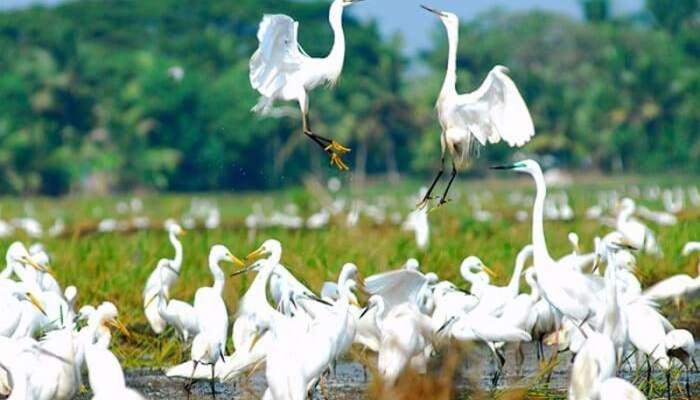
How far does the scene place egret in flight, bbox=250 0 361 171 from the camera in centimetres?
925

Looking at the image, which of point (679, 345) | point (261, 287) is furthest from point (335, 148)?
point (679, 345)

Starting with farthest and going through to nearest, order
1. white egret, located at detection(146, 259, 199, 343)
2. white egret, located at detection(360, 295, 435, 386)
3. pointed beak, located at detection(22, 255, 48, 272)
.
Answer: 1. pointed beak, located at detection(22, 255, 48, 272)
2. white egret, located at detection(146, 259, 199, 343)
3. white egret, located at detection(360, 295, 435, 386)

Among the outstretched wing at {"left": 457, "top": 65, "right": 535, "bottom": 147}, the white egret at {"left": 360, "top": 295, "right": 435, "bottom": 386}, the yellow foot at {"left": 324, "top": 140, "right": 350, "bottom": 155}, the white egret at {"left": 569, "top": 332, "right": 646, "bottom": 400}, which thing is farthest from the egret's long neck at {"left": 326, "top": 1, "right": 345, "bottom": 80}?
the white egret at {"left": 569, "top": 332, "right": 646, "bottom": 400}

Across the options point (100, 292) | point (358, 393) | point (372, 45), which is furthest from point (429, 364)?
point (372, 45)

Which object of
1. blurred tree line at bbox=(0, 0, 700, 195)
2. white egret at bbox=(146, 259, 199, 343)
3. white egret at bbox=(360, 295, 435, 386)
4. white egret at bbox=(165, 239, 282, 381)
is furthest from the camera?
blurred tree line at bbox=(0, 0, 700, 195)

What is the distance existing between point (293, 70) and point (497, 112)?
1280mm

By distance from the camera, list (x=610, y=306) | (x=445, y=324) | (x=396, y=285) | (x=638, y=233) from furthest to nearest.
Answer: (x=638, y=233), (x=445, y=324), (x=396, y=285), (x=610, y=306)

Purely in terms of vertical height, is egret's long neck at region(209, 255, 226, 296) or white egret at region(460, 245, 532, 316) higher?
egret's long neck at region(209, 255, 226, 296)

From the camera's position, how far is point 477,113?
9562mm

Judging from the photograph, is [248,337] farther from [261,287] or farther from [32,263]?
[32,263]

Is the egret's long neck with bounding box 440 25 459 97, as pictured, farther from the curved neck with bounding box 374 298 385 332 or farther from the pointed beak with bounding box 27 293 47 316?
the pointed beak with bounding box 27 293 47 316

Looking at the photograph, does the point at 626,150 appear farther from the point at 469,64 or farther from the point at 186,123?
the point at 186,123

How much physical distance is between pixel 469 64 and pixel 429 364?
56.7 meters

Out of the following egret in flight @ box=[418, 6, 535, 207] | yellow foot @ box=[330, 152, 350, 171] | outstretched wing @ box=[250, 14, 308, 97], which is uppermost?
outstretched wing @ box=[250, 14, 308, 97]
